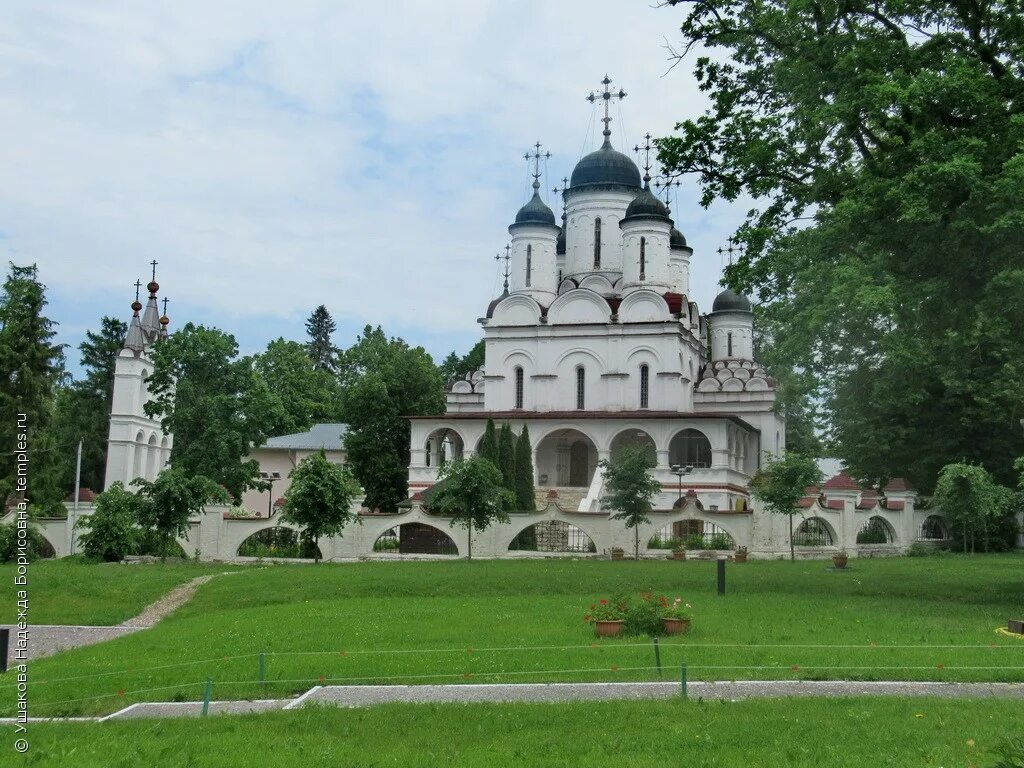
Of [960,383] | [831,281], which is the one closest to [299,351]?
[960,383]

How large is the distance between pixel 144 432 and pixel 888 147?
127 ft

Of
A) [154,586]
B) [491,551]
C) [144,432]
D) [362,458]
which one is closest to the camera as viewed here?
[154,586]

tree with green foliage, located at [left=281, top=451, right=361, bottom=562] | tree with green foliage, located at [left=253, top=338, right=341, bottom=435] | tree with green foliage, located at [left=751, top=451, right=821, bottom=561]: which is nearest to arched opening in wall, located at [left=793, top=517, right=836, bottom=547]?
tree with green foliage, located at [left=751, top=451, right=821, bottom=561]

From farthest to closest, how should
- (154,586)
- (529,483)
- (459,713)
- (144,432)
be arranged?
(144,432), (529,483), (154,586), (459,713)

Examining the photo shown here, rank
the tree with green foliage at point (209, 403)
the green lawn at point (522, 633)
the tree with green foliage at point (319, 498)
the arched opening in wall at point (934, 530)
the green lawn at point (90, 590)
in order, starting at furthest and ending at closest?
1. the tree with green foliage at point (209, 403)
2. the arched opening in wall at point (934, 530)
3. the tree with green foliage at point (319, 498)
4. the green lawn at point (90, 590)
5. the green lawn at point (522, 633)

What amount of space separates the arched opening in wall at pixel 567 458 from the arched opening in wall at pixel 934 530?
51.4 ft

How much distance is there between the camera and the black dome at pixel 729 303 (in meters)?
61.2

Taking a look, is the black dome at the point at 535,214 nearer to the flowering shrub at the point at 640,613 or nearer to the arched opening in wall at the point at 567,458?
the arched opening in wall at the point at 567,458

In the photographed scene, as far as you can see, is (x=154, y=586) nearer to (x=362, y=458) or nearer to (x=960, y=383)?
(x=960, y=383)

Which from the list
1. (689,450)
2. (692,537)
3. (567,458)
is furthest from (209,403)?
(689,450)

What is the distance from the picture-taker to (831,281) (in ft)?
67.7

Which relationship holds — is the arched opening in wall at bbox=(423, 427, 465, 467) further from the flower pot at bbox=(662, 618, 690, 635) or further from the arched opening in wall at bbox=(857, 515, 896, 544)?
the flower pot at bbox=(662, 618, 690, 635)

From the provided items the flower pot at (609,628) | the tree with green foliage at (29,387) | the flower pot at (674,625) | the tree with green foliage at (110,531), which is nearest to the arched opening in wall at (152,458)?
the tree with green foliage at (29,387)

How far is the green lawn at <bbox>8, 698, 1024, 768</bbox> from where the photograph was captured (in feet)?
29.8
